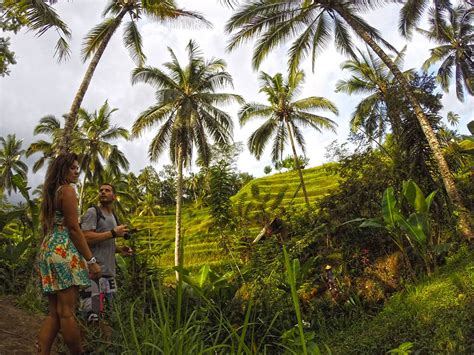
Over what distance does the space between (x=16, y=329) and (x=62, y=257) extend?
6.45 ft

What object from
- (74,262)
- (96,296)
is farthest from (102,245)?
(74,262)

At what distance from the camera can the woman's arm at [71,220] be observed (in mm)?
2770

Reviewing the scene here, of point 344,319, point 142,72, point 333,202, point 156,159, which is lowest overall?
point 344,319

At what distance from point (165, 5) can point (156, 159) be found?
798 cm

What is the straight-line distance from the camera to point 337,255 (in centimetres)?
855

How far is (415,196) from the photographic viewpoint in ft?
22.2

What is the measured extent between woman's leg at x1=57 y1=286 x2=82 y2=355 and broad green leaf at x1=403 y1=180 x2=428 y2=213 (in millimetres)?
5848

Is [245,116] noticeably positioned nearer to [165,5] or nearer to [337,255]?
[165,5]

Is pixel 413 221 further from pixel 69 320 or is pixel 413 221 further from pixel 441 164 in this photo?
pixel 69 320

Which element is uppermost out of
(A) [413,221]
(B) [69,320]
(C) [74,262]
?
(C) [74,262]

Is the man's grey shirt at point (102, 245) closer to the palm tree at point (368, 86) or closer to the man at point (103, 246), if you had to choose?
the man at point (103, 246)

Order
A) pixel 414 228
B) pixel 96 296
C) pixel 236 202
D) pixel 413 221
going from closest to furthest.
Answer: pixel 96 296 < pixel 414 228 < pixel 413 221 < pixel 236 202

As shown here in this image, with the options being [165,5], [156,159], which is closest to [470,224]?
[165,5]

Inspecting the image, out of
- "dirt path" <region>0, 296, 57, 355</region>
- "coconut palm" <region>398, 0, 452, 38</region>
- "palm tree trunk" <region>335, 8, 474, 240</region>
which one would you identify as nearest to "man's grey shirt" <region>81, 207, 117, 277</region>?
"dirt path" <region>0, 296, 57, 355</region>
